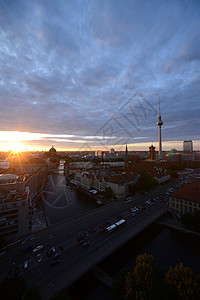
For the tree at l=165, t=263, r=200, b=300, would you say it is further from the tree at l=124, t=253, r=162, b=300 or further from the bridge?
the bridge

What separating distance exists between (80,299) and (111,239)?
4649mm

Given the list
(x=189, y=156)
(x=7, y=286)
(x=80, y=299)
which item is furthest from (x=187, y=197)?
(x=189, y=156)

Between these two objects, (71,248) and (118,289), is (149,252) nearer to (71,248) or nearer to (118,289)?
(118,289)

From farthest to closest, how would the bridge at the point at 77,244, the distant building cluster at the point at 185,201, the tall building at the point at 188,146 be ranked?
the tall building at the point at 188,146 < the distant building cluster at the point at 185,201 < the bridge at the point at 77,244

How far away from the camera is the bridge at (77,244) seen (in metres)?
8.97

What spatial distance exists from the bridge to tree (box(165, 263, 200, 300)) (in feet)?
14.9

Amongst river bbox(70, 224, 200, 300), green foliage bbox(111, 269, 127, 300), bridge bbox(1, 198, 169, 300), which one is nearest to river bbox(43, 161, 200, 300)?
river bbox(70, 224, 200, 300)

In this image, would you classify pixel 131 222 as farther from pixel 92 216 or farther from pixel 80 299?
pixel 80 299

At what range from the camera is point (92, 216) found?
686 inches

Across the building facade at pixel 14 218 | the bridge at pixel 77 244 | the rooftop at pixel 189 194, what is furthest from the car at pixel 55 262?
the rooftop at pixel 189 194

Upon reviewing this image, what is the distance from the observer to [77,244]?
12.2m

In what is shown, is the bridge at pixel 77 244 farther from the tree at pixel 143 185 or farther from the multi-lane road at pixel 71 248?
the tree at pixel 143 185

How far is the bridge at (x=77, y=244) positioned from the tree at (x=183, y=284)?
4546mm

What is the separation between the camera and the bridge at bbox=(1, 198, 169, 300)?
8966 millimetres
